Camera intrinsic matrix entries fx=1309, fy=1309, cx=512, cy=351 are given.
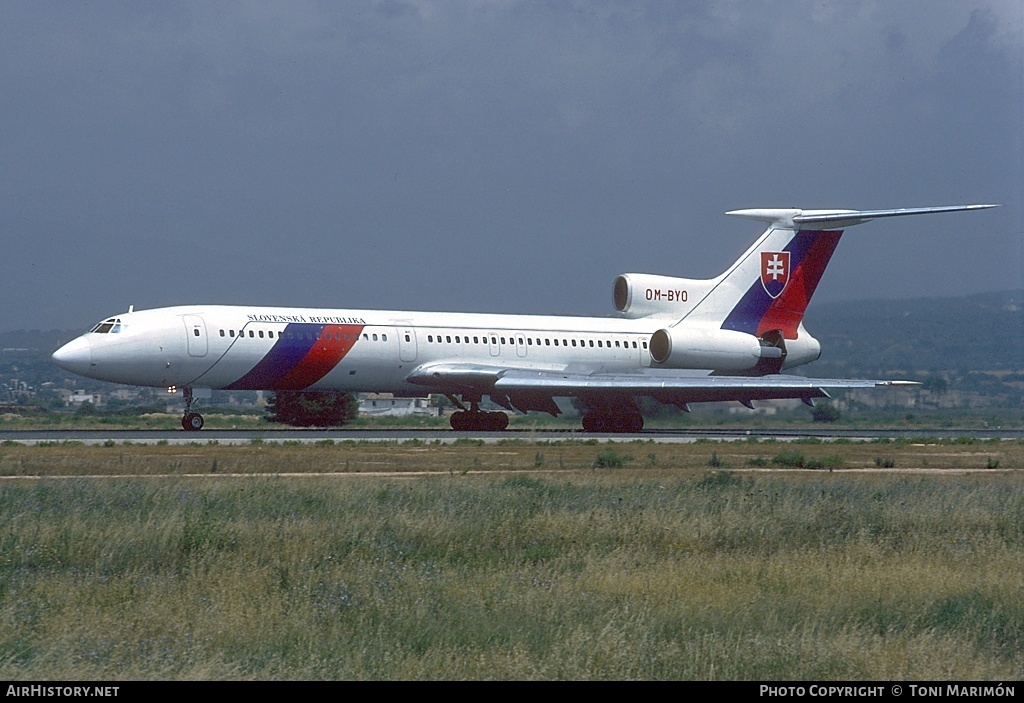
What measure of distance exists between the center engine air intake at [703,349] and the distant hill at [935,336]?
42.2 meters

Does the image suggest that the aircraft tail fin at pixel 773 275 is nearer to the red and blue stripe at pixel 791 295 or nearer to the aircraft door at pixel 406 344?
the red and blue stripe at pixel 791 295

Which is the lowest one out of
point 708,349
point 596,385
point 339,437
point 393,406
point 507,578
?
point 393,406

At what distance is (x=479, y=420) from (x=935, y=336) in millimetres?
118122

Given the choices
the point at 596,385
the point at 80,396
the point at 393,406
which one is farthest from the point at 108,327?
the point at 80,396

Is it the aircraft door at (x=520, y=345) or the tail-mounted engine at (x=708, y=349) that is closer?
the aircraft door at (x=520, y=345)

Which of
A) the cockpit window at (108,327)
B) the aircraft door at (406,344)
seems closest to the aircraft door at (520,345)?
the aircraft door at (406,344)

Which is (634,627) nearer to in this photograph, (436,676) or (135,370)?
(436,676)

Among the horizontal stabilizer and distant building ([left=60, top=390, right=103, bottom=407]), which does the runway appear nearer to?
the horizontal stabilizer

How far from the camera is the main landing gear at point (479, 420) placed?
44562 mm

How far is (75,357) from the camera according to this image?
37.4m

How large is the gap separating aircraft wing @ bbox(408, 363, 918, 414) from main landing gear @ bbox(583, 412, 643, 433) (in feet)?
3.10

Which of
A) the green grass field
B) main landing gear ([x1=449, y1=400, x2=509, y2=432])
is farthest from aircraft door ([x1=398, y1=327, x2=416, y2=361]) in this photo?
the green grass field

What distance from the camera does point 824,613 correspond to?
1083 cm

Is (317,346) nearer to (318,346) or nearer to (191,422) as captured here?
(318,346)
